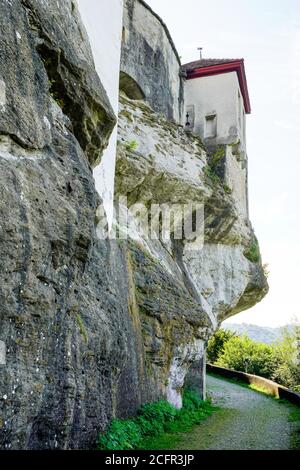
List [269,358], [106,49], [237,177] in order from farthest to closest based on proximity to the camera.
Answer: [269,358] < [237,177] < [106,49]

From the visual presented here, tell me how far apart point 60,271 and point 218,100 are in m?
17.3

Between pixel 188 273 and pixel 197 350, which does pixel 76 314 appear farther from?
pixel 188 273

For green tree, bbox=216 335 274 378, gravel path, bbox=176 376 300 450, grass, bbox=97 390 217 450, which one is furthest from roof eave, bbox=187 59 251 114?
green tree, bbox=216 335 274 378

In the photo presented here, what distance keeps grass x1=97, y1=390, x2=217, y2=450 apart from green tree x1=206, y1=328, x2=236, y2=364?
2311 cm

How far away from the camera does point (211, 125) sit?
65.2 feet

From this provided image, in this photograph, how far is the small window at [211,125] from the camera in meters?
19.5

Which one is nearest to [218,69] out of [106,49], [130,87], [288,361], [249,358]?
[130,87]

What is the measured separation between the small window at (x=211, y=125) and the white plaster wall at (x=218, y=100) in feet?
0.48

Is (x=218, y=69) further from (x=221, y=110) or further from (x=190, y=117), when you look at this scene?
(x=190, y=117)

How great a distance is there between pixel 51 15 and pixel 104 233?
3.73m

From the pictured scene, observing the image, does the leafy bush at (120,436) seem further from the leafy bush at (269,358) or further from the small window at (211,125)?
the leafy bush at (269,358)

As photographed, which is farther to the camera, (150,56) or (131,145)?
(150,56)

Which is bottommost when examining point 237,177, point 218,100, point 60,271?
point 60,271
